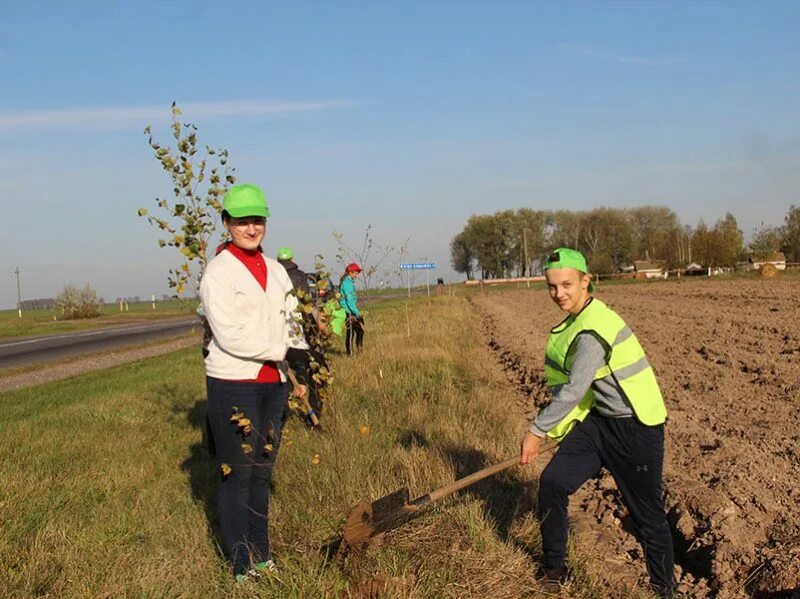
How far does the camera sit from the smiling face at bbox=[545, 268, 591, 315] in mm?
3713

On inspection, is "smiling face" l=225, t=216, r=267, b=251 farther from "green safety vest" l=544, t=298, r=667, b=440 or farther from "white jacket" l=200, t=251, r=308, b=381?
"green safety vest" l=544, t=298, r=667, b=440

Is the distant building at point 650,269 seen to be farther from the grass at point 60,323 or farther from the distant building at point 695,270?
the grass at point 60,323

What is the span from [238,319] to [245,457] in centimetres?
72

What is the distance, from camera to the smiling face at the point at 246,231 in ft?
12.3

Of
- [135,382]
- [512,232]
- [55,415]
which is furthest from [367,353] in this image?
[512,232]

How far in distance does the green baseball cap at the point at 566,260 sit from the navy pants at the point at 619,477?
760mm

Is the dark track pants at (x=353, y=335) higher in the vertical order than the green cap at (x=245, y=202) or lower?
lower

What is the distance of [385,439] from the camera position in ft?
20.5

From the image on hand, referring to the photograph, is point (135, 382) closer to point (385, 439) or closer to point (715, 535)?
point (385, 439)

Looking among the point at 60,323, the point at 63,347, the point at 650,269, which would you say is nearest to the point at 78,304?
the point at 60,323

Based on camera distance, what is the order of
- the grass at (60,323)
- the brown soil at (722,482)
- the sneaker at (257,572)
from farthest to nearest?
the grass at (60,323), the brown soil at (722,482), the sneaker at (257,572)

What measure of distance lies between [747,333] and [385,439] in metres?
9.02

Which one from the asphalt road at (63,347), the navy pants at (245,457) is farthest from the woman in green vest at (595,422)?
the asphalt road at (63,347)

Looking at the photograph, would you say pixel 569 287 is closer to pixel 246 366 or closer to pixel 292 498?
pixel 246 366
